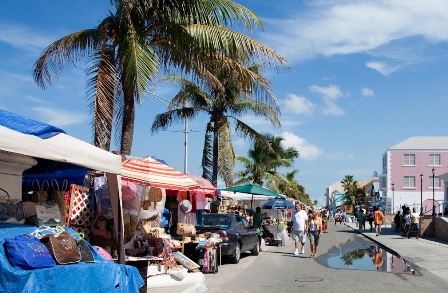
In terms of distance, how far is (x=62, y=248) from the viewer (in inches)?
273

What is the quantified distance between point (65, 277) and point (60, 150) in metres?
1.67

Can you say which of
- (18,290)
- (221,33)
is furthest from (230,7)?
(18,290)

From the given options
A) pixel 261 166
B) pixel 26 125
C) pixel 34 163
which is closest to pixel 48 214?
pixel 34 163

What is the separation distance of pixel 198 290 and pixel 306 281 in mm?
3164

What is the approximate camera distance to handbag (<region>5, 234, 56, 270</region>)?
6.32 m

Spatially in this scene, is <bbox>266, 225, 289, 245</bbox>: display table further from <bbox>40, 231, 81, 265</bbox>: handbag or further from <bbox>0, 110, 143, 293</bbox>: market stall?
<bbox>40, 231, 81, 265</bbox>: handbag

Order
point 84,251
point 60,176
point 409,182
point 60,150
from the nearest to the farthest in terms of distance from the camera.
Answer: point 60,150
point 84,251
point 60,176
point 409,182

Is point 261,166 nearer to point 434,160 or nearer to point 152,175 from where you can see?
point 152,175

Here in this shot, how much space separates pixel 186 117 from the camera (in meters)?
26.8

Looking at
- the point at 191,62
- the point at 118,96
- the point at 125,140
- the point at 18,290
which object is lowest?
the point at 18,290

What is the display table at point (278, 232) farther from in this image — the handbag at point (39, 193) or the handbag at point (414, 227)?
the handbag at point (39, 193)

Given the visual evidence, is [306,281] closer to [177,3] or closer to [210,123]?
[177,3]

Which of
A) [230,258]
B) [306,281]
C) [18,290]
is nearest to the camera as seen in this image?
[18,290]

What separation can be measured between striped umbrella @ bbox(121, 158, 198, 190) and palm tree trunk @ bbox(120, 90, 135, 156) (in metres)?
1.54
